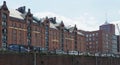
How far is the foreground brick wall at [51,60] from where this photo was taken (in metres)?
46.6

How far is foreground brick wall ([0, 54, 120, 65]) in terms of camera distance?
153 ft

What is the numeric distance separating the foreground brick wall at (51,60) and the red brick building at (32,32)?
62.8 ft

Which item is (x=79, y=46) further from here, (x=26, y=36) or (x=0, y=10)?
(x=0, y=10)

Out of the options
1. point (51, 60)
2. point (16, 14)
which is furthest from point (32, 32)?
point (51, 60)

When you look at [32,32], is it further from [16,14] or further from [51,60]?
[51,60]

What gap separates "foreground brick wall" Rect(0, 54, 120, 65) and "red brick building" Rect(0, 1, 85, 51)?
1913 centimetres

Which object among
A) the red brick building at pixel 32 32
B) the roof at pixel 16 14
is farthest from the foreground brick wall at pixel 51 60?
the roof at pixel 16 14

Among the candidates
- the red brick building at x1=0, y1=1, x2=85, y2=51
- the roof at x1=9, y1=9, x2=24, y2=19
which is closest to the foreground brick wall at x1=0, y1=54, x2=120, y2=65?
the red brick building at x1=0, y1=1, x2=85, y2=51

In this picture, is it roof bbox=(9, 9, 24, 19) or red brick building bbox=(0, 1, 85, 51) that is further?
roof bbox=(9, 9, 24, 19)

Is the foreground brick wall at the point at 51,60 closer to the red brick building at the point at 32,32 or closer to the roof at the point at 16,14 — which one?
the red brick building at the point at 32,32

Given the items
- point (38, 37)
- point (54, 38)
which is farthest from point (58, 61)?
point (54, 38)

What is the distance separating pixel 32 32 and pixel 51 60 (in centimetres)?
5275

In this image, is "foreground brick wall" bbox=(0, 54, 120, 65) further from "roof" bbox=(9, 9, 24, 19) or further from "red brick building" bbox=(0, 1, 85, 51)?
"roof" bbox=(9, 9, 24, 19)

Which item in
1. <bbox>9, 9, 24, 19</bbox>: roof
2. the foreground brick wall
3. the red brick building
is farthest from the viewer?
<bbox>9, 9, 24, 19</bbox>: roof
